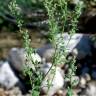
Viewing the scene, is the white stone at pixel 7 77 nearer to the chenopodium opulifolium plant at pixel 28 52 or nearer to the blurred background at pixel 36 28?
the blurred background at pixel 36 28

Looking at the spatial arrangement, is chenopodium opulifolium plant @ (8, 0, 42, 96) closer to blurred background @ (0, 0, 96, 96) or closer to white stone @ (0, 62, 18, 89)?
blurred background @ (0, 0, 96, 96)

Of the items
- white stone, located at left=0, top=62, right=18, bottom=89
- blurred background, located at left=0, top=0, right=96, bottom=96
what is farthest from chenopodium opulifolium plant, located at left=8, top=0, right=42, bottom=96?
white stone, located at left=0, top=62, right=18, bottom=89

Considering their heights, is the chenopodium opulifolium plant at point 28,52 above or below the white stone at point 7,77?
above

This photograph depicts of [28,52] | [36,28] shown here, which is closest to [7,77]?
[36,28]

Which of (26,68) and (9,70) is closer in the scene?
(26,68)

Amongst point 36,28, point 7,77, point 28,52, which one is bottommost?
point 7,77

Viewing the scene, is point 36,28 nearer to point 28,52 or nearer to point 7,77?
point 7,77

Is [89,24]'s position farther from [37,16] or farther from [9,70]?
[9,70]

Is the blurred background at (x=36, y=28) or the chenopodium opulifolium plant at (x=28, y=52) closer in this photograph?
the chenopodium opulifolium plant at (x=28, y=52)

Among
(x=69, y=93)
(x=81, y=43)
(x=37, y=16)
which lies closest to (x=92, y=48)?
(x=81, y=43)

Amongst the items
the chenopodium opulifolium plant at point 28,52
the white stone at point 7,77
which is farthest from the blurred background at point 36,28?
the chenopodium opulifolium plant at point 28,52

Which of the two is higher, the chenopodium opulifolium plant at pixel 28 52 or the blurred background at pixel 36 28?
the chenopodium opulifolium plant at pixel 28 52
